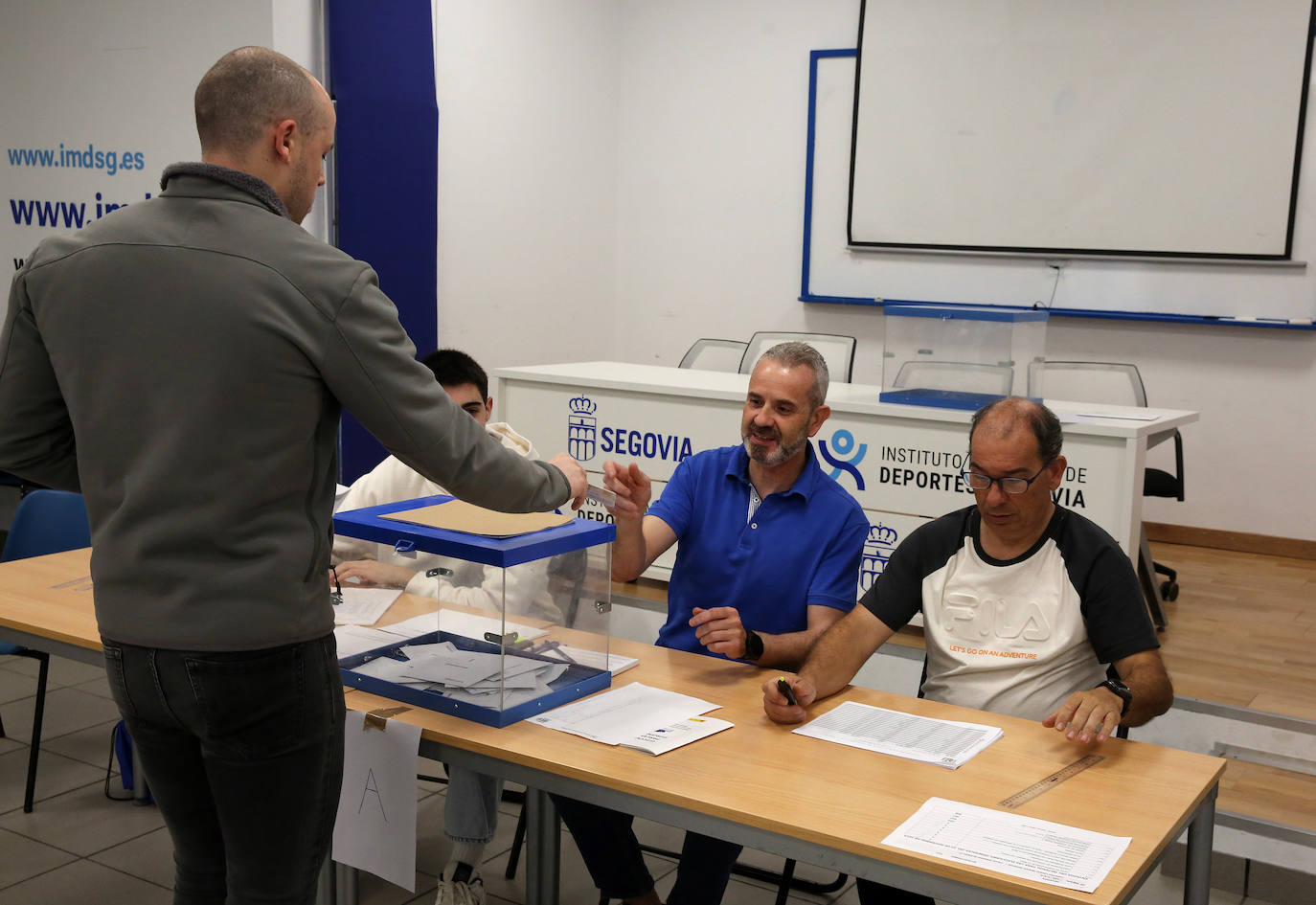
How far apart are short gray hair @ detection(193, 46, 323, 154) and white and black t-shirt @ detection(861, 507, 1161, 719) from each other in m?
1.33

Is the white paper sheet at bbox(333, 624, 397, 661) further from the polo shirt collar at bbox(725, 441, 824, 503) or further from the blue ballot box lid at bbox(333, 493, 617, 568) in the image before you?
the polo shirt collar at bbox(725, 441, 824, 503)

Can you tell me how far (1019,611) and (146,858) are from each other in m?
2.12

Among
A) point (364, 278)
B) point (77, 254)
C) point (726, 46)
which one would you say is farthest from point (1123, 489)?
point (726, 46)

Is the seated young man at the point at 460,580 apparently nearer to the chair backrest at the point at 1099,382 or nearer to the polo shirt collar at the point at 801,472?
the polo shirt collar at the point at 801,472

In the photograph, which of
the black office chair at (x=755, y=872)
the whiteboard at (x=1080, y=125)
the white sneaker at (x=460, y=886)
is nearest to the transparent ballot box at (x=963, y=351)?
the whiteboard at (x=1080, y=125)

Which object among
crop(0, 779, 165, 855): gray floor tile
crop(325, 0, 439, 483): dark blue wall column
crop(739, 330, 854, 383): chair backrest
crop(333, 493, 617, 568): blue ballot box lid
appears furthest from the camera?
crop(325, 0, 439, 483): dark blue wall column

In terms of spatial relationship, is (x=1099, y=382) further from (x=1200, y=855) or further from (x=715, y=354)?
(x=1200, y=855)

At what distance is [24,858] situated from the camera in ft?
9.09

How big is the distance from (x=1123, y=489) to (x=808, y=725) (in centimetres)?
230

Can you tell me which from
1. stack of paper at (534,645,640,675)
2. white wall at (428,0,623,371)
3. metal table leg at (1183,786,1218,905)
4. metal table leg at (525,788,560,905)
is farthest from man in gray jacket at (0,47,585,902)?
white wall at (428,0,623,371)

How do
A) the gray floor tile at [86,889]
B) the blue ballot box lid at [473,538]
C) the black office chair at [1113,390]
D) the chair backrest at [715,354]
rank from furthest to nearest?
the chair backrest at [715,354], the black office chair at [1113,390], the gray floor tile at [86,889], the blue ballot box lid at [473,538]

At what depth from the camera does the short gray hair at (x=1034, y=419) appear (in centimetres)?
204

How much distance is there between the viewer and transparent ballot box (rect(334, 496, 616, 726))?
1823 mm

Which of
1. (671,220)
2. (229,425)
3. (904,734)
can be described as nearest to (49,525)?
(229,425)
